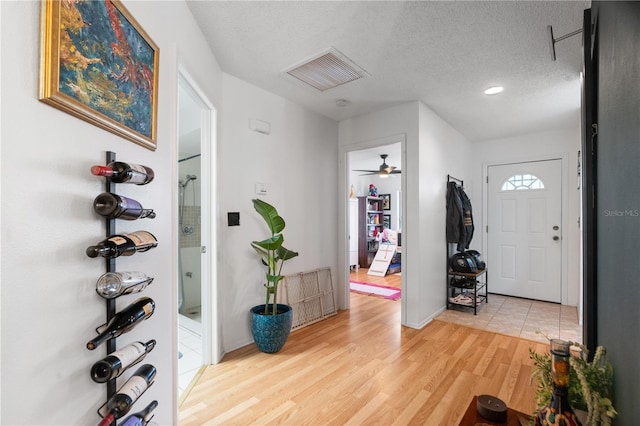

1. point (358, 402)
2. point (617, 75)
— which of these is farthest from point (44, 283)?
point (358, 402)

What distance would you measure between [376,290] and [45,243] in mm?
4477

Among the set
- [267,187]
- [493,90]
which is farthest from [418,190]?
[267,187]

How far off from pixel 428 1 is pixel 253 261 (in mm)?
2319

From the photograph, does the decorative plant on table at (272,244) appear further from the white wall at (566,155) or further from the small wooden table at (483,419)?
the white wall at (566,155)

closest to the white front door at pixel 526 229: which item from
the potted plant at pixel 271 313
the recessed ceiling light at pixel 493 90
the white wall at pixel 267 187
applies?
the recessed ceiling light at pixel 493 90

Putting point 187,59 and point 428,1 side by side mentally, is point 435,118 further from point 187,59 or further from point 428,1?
point 187,59

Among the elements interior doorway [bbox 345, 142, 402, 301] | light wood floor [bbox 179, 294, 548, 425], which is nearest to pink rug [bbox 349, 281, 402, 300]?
interior doorway [bbox 345, 142, 402, 301]

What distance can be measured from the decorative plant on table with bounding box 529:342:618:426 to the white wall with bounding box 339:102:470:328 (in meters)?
2.26

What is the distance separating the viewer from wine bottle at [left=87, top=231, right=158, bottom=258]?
94 cm

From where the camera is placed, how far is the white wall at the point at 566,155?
3.90 meters

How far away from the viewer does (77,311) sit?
92 centimetres

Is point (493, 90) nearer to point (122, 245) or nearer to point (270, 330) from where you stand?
point (270, 330)

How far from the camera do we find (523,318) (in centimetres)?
348

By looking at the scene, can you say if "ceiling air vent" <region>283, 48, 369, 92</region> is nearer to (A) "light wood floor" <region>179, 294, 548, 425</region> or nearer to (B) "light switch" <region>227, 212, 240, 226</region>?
(B) "light switch" <region>227, 212, 240, 226</region>
